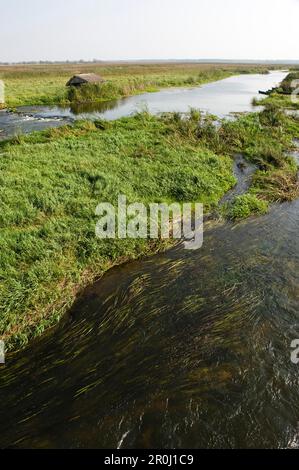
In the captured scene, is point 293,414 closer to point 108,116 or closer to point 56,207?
point 56,207

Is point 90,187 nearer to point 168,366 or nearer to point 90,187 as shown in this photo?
point 90,187

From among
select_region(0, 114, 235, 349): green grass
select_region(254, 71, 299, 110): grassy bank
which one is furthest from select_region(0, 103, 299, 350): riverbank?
select_region(254, 71, 299, 110): grassy bank

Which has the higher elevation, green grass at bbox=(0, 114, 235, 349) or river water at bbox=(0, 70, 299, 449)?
green grass at bbox=(0, 114, 235, 349)

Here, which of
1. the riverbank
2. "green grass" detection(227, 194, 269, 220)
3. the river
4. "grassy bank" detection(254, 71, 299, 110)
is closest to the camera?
the riverbank

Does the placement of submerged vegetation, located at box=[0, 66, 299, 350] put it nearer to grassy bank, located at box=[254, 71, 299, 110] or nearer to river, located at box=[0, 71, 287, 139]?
river, located at box=[0, 71, 287, 139]

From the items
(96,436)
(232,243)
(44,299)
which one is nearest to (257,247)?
(232,243)

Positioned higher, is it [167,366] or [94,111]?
[94,111]

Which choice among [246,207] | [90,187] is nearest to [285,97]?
[246,207]
